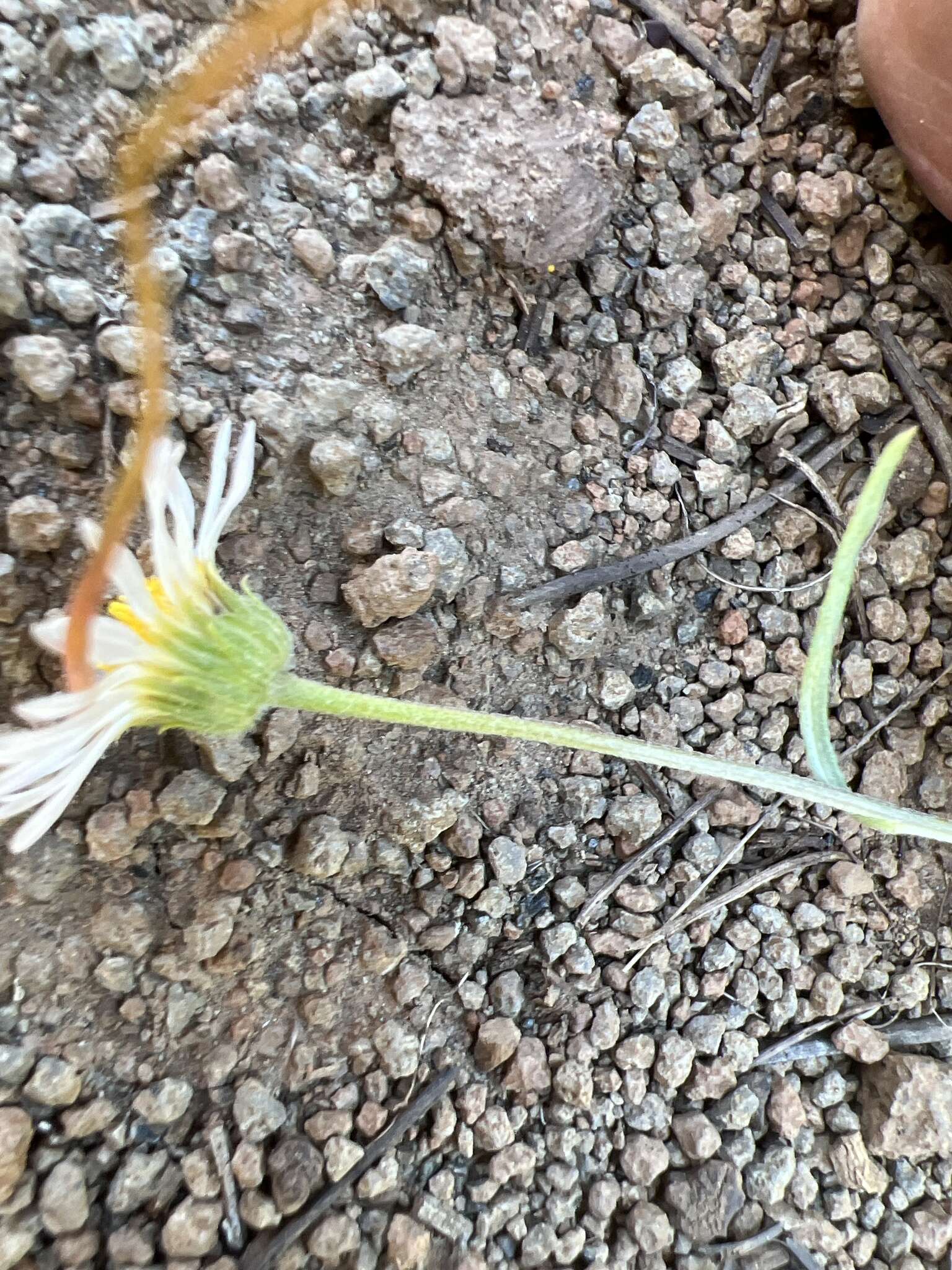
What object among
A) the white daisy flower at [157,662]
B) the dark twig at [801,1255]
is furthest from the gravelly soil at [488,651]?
the white daisy flower at [157,662]

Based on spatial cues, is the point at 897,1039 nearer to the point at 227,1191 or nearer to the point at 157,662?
the point at 227,1191

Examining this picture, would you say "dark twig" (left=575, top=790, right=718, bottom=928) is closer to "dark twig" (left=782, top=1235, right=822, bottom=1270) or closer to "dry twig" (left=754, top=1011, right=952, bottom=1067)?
"dry twig" (left=754, top=1011, right=952, bottom=1067)

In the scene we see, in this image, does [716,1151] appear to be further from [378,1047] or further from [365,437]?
[365,437]

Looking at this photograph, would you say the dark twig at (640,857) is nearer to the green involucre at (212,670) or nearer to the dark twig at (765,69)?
the green involucre at (212,670)

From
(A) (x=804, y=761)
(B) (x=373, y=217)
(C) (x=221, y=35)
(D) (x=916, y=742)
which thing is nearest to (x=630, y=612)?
(A) (x=804, y=761)

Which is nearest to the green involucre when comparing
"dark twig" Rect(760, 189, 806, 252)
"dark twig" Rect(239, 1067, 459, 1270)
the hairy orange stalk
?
the hairy orange stalk

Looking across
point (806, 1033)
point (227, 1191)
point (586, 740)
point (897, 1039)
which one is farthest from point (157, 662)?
point (897, 1039)
